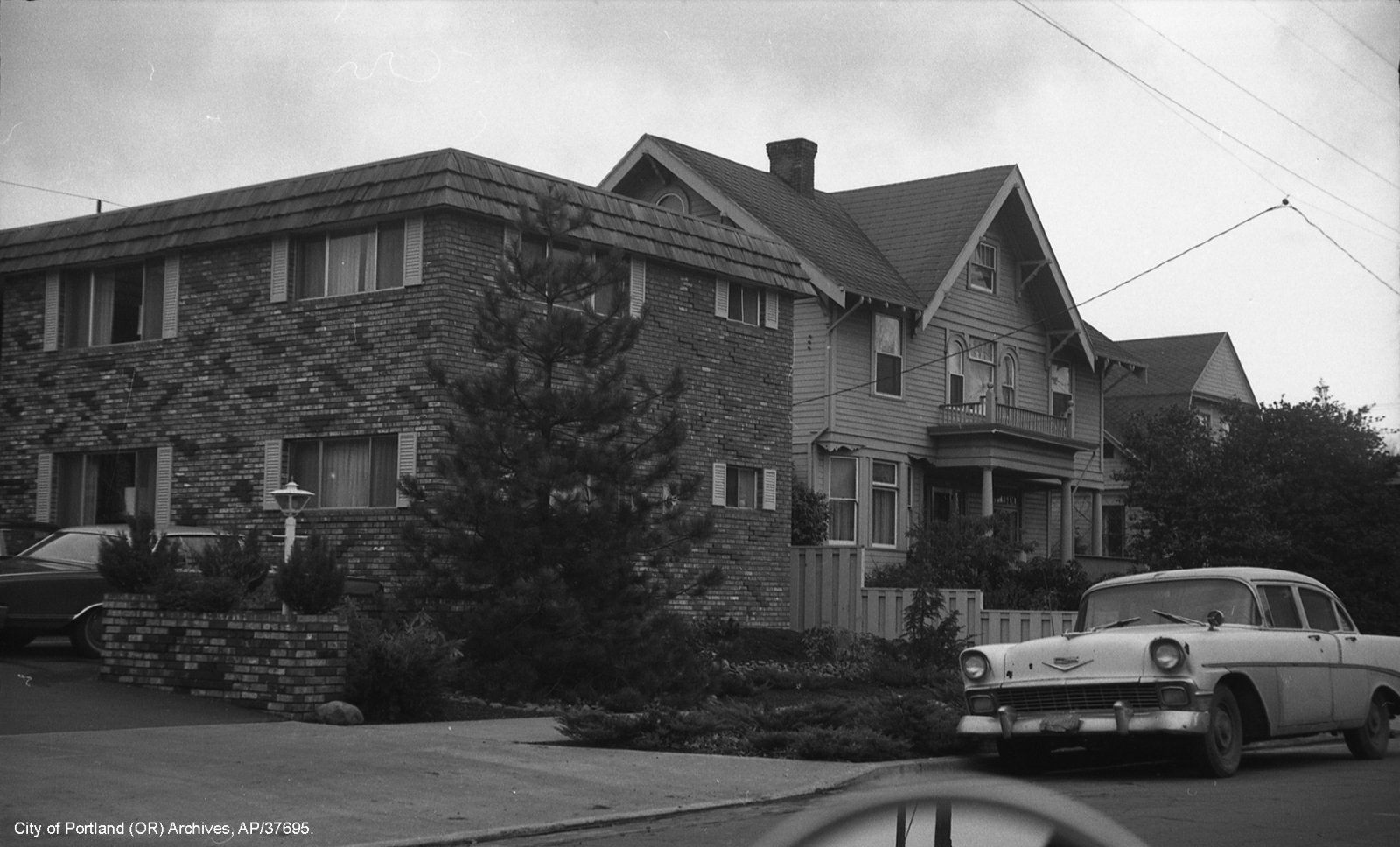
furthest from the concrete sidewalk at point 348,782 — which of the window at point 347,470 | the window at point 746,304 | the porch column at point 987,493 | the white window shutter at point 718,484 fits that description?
the porch column at point 987,493

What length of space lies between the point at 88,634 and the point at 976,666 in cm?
1065

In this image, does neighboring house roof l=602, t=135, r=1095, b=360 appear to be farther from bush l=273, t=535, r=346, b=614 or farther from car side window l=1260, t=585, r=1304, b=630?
car side window l=1260, t=585, r=1304, b=630

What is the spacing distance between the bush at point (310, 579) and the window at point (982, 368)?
2010 centimetres

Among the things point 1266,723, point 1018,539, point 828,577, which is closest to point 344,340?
point 828,577

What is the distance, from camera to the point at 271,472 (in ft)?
70.7

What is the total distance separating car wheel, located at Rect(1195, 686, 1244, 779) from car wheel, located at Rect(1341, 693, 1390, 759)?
232 cm

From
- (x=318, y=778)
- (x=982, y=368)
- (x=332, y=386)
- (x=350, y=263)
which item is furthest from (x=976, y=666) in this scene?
(x=982, y=368)

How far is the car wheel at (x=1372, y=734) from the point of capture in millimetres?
14008

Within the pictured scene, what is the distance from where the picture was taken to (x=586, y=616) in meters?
16.3

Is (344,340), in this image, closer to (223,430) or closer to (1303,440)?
(223,430)

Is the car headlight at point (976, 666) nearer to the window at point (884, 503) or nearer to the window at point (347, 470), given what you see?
the window at point (347, 470)

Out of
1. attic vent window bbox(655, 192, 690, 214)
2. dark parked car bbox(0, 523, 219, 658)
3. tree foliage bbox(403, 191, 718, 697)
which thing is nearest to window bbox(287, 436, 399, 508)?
dark parked car bbox(0, 523, 219, 658)

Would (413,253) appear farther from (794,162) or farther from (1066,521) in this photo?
(1066,521)

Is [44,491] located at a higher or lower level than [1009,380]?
lower
